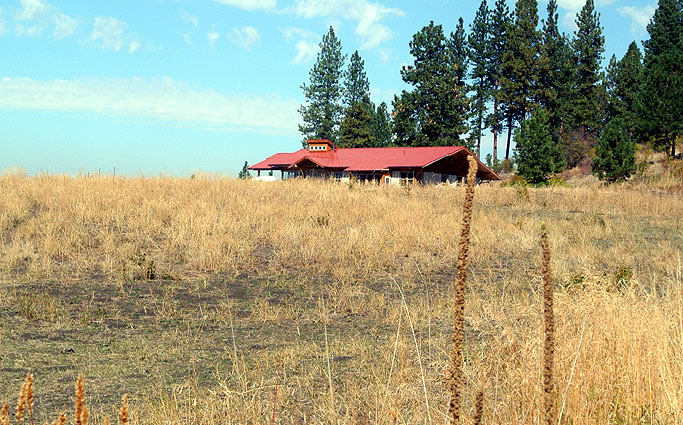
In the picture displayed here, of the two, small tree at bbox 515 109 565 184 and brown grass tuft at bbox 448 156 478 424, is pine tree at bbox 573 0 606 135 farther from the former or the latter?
brown grass tuft at bbox 448 156 478 424

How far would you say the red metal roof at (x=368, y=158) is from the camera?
38906 millimetres

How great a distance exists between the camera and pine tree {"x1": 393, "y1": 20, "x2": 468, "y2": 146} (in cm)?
5056

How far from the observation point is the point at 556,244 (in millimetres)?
12672

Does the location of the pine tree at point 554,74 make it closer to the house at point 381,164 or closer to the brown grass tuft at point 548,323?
the house at point 381,164

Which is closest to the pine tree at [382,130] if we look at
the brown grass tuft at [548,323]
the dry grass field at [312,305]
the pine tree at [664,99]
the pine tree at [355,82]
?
the pine tree at [355,82]

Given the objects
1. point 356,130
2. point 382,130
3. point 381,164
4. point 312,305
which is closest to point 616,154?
point 381,164

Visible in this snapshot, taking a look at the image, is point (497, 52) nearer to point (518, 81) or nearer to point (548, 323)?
point (518, 81)

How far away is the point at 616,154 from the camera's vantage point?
33438 millimetres

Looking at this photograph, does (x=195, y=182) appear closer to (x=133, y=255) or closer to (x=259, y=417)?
(x=133, y=255)

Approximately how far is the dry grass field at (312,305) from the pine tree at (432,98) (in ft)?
109

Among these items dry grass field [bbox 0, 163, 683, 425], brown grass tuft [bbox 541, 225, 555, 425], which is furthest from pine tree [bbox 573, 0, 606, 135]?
brown grass tuft [bbox 541, 225, 555, 425]

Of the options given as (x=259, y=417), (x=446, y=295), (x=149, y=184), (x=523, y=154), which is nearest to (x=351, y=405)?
(x=259, y=417)

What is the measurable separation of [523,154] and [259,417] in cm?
3821

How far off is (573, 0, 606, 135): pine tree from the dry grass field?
36.2 m
